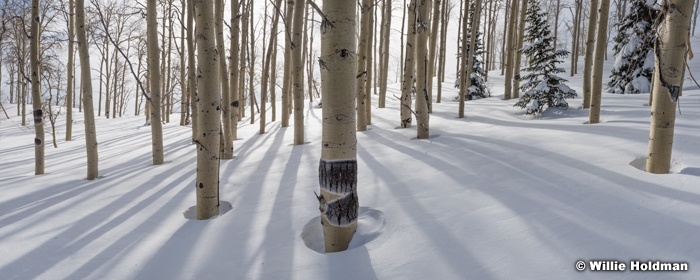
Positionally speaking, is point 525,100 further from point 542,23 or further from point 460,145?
point 460,145

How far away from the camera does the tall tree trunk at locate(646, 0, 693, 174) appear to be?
114 inches

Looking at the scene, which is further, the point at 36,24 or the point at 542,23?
the point at 542,23

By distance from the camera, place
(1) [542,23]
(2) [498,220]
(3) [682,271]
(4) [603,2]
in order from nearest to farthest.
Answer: (3) [682,271] → (2) [498,220] → (4) [603,2] → (1) [542,23]

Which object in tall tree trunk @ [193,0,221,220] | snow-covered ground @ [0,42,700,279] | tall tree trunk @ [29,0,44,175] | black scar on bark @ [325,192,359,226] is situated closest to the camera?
snow-covered ground @ [0,42,700,279]

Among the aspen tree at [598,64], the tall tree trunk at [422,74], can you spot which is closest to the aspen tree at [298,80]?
the tall tree trunk at [422,74]

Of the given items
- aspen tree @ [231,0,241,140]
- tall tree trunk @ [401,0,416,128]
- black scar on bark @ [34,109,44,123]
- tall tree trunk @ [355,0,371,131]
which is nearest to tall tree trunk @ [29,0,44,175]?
black scar on bark @ [34,109,44,123]

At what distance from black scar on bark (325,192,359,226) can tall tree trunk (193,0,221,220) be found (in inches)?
61.9

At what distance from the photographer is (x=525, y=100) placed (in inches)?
332

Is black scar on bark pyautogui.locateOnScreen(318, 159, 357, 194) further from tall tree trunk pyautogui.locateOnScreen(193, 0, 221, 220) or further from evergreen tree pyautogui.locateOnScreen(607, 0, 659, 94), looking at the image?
evergreen tree pyautogui.locateOnScreen(607, 0, 659, 94)

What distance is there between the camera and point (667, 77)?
9.70ft

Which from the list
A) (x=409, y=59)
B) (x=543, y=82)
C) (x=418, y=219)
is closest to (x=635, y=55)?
(x=543, y=82)

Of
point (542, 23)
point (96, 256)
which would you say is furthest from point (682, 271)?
point (542, 23)

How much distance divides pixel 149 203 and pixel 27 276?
159 centimetres

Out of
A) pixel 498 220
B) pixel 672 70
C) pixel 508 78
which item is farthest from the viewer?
pixel 508 78
